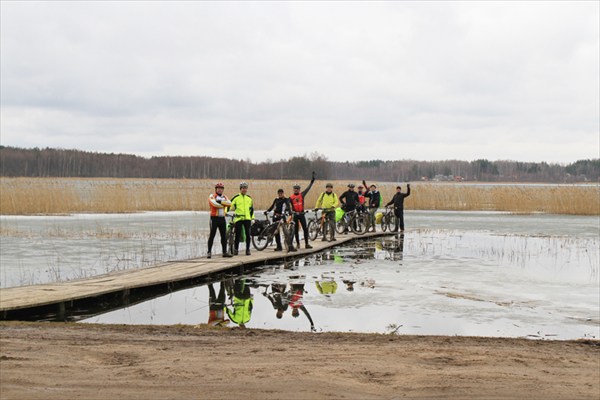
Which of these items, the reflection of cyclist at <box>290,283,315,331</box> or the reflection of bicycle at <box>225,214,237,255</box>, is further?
the reflection of bicycle at <box>225,214,237,255</box>

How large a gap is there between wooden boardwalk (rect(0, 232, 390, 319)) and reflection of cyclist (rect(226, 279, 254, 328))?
3.53 ft

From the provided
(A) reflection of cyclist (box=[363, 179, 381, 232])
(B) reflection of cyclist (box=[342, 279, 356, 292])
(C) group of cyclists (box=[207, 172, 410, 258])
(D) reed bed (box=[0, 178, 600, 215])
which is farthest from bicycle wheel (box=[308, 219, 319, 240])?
(D) reed bed (box=[0, 178, 600, 215])

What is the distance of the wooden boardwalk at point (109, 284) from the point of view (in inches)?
414

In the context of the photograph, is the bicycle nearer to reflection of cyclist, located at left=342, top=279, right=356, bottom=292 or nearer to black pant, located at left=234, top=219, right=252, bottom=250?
black pant, located at left=234, top=219, right=252, bottom=250

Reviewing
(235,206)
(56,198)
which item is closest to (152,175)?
(56,198)

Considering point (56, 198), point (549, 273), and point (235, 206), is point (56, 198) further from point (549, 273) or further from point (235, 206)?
point (549, 273)

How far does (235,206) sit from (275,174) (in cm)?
10610

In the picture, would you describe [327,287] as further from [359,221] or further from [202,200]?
[202,200]

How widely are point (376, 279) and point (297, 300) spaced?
10.1 ft

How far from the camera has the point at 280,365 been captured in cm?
706

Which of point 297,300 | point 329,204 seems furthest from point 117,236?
point 297,300

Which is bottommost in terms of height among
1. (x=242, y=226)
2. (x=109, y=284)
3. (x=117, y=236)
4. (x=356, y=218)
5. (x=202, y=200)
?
(x=109, y=284)

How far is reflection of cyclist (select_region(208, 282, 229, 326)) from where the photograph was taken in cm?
1027

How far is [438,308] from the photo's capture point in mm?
11406
